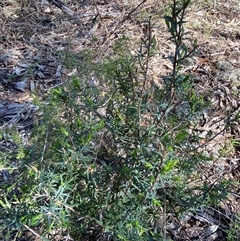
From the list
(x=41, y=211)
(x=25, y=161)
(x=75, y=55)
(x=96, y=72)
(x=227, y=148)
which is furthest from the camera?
(x=75, y=55)

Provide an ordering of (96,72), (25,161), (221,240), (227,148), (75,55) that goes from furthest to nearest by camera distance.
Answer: (75,55) < (227,148) < (221,240) < (96,72) < (25,161)

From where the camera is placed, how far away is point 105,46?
293cm

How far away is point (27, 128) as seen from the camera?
7.79 feet

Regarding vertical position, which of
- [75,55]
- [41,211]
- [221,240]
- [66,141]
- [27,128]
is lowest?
[221,240]

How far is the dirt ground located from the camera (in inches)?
99.9

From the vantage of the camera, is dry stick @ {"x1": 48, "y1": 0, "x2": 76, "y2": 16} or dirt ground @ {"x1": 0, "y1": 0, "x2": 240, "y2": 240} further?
dry stick @ {"x1": 48, "y1": 0, "x2": 76, "y2": 16}

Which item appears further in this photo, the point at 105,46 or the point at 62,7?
the point at 62,7

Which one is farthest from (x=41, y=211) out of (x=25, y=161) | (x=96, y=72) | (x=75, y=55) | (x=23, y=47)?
(x=23, y=47)

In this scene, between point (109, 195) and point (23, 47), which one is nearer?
point (109, 195)

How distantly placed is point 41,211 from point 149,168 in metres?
0.35

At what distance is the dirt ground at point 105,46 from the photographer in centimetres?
254

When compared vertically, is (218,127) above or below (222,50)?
below

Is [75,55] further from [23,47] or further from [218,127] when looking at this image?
[218,127]

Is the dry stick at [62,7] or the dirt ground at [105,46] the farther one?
the dry stick at [62,7]
